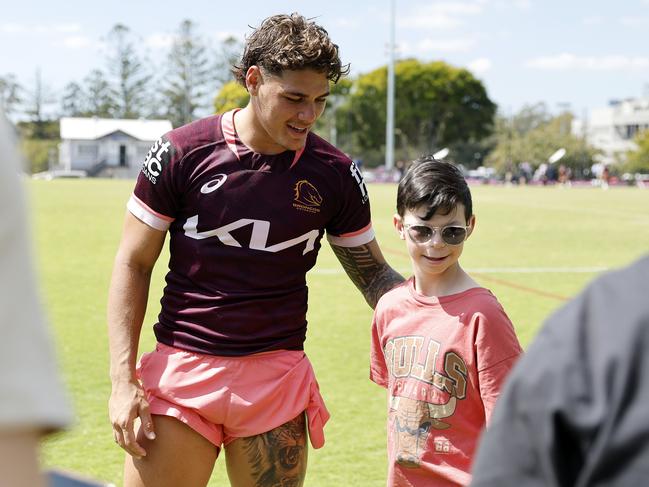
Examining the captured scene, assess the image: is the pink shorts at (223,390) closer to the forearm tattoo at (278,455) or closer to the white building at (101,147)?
the forearm tattoo at (278,455)

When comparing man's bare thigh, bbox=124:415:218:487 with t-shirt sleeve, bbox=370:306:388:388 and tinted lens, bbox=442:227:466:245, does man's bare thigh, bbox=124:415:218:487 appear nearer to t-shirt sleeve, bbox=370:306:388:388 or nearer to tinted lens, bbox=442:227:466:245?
t-shirt sleeve, bbox=370:306:388:388

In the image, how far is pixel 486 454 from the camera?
3.84 ft

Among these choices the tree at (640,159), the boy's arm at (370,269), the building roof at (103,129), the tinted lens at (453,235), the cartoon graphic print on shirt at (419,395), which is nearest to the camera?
the cartoon graphic print on shirt at (419,395)

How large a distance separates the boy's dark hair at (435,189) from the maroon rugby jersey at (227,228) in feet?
1.17

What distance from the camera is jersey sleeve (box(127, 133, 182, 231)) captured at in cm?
344

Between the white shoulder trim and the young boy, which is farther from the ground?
the white shoulder trim

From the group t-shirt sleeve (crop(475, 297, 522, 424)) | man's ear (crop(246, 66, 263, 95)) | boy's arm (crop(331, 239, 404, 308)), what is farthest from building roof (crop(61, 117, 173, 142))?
t-shirt sleeve (crop(475, 297, 522, 424))

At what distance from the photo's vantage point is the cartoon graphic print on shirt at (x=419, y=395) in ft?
10.3

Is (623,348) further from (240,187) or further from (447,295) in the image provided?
(240,187)

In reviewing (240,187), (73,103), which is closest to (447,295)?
(240,187)

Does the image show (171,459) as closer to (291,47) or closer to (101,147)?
(291,47)

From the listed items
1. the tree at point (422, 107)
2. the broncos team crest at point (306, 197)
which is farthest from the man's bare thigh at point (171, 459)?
the tree at point (422, 107)

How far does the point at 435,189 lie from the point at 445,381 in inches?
27.8

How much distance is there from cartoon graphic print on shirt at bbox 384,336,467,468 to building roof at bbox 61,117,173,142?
273 feet
